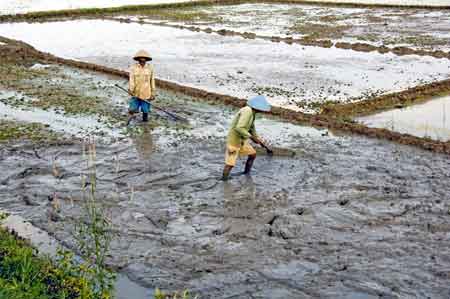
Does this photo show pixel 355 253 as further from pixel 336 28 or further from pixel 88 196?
pixel 336 28

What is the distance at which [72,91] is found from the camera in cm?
1245

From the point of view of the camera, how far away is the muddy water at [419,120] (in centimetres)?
946

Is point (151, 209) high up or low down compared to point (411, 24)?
down

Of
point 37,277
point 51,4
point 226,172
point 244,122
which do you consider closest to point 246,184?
point 226,172

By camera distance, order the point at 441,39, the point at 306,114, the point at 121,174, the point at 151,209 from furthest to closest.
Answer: the point at 441,39, the point at 306,114, the point at 121,174, the point at 151,209

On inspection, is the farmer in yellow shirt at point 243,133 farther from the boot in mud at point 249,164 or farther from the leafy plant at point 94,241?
the leafy plant at point 94,241

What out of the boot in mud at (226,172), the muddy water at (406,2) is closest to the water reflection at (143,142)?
the boot in mud at (226,172)

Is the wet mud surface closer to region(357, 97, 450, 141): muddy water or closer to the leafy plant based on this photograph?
the leafy plant

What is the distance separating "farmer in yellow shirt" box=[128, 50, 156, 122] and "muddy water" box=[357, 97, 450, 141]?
3249 millimetres

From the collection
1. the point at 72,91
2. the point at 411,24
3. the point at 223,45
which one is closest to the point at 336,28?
the point at 411,24

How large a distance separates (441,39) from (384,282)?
1386cm

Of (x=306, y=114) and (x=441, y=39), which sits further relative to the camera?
(x=441, y=39)

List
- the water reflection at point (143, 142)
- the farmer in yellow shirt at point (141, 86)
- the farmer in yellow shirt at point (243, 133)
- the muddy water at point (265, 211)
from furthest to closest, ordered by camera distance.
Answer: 1. the farmer in yellow shirt at point (141, 86)
2. the water reflection at point (143, 142)
3. the farmer in yellow shirt at point (243, 133)
4. the muddy water at point (265, 211)

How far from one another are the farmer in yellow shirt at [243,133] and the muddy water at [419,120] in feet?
9.80
